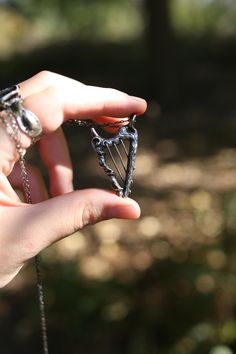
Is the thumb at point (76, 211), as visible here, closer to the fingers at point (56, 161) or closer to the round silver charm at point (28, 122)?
the round silver charm at point (28, 122)

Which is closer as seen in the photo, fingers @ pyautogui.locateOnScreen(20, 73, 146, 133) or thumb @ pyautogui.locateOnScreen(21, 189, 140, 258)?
thumb @ pyautogui.locateOnScreen(21, 189, 140, 258)

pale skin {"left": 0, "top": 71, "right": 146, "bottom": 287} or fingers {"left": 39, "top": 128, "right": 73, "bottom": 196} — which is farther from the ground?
pale skin {"left": 0, "top": 71, "right": 146, "bottom": 287}

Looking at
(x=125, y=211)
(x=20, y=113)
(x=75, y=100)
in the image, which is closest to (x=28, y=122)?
(x=20, y=113)

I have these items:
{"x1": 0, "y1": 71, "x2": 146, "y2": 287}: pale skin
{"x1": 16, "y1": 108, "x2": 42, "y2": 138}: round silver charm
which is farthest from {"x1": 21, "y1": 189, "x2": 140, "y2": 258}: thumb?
{"x1": 16, "y1": 108, "x2": 42, "y2": 138}: round silver charm

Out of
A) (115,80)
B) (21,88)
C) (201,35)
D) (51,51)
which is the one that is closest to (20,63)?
(51,51)

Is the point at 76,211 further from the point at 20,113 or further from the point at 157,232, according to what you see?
the point at 157,232

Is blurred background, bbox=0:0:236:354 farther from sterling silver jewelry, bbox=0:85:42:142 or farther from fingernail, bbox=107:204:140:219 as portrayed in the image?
sterling silver jewelry, bbox=0:85:42:142
